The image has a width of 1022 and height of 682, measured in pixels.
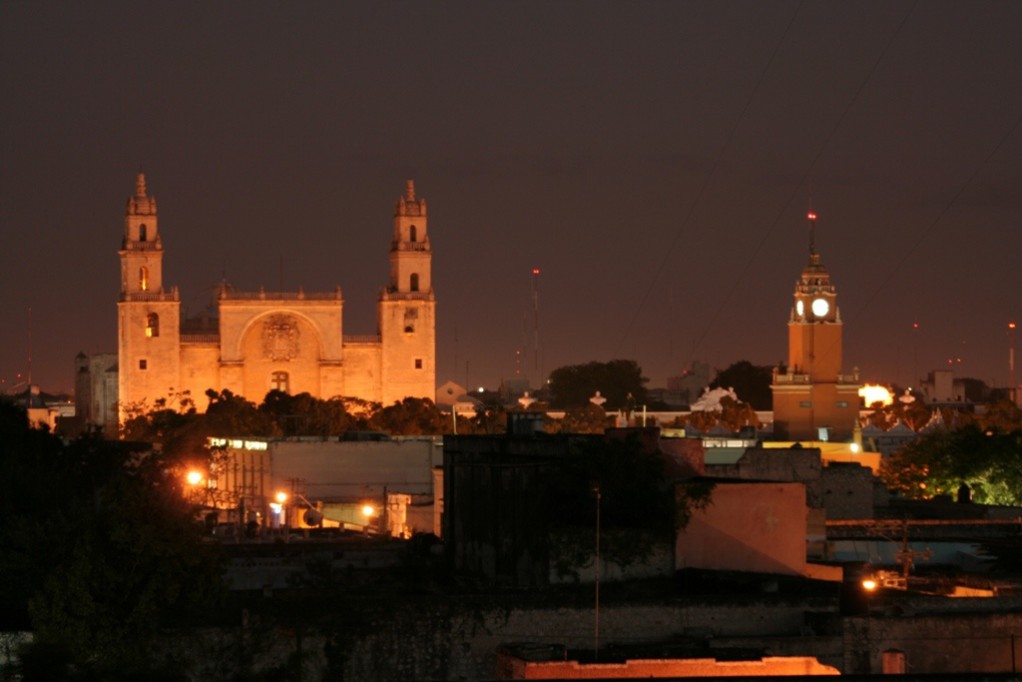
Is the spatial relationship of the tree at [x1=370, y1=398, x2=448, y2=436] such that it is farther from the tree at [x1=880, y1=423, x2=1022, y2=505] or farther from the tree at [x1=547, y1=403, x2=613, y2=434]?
the tree at [x1=880, y1=423, x2=1022, y2=505]

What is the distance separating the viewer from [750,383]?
496ft

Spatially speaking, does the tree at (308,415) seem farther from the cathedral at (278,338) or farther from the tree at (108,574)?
the tree at (108,574)

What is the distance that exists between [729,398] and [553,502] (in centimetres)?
9122

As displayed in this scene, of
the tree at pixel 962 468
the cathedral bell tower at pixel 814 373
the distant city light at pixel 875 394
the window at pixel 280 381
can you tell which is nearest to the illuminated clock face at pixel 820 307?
the cathedral bell tower at pixel 814 373

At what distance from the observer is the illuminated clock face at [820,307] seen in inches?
3361

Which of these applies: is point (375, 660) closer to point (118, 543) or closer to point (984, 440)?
point (118, 543)

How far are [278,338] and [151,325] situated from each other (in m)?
5.98

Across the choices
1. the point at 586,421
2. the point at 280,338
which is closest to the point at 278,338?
the point at 280,338

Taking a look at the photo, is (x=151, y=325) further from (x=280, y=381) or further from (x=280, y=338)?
(x=280, y=381)

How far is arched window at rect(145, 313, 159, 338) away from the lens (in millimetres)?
102125

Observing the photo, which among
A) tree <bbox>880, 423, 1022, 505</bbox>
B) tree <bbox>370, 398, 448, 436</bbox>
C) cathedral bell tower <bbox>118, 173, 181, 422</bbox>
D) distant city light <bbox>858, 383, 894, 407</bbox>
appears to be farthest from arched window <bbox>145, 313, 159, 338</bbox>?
distant city light <bbox>858, 383, 894, 407</bbox>

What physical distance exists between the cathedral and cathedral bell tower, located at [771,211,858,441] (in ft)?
68.4

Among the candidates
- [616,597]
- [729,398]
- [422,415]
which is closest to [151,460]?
[616,597]

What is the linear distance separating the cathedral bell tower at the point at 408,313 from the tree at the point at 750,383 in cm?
4449
